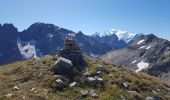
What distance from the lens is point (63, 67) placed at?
1673 inches

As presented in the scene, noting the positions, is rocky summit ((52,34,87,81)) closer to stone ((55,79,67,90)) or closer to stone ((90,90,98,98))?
stone ((55,79,67,90))

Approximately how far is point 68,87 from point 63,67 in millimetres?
4059

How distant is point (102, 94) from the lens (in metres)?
38.0

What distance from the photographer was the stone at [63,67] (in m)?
42.3

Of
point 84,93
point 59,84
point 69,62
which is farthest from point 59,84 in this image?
point 69,62

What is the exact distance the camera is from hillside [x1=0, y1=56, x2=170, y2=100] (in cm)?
3691

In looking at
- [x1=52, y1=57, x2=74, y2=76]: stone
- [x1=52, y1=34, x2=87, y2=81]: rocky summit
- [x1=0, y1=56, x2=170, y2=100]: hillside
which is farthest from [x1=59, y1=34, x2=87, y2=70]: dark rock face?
[x1=52, y1=57, x2=74, y2=76]: stone

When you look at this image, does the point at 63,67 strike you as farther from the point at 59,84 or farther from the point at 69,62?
the point at 59,84

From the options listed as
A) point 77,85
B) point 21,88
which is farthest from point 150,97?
point 21,88

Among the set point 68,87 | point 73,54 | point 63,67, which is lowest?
point 68,87

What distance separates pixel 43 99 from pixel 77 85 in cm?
574

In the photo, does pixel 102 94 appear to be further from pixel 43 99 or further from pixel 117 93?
pixel 43 99

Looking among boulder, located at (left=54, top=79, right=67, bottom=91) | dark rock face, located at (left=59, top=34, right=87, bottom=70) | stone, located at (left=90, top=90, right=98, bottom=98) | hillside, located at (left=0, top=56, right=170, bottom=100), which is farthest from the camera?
dark rock face, located at (left=59, top=34, right=87, bottom=70)

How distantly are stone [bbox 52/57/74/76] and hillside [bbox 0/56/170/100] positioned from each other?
901 millimetres
